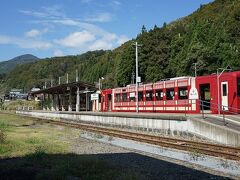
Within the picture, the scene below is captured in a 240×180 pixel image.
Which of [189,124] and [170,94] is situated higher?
[170,94]

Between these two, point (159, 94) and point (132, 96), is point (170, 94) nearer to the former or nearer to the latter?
point (159, 94)

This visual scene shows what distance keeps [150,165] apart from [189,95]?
16.9m

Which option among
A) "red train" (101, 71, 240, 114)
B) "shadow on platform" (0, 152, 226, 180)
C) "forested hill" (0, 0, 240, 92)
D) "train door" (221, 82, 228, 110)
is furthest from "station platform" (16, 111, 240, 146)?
"forested hill" (0, 0, 240, 92)

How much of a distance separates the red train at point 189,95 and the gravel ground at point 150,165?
769 cm

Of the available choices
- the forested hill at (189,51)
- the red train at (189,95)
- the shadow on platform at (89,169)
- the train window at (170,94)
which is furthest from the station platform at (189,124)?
the forested hill at (189,51)

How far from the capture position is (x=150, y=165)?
13.6 metres

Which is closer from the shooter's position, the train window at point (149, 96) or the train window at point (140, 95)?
the train window at point (149, 96)

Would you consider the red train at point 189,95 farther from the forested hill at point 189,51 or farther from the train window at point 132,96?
the forested hill at point 189,51

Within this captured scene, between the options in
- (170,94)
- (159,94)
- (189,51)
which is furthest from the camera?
(189,51)

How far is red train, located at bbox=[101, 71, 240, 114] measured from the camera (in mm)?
26250

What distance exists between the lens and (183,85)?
3061cm

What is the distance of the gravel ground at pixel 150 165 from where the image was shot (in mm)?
11547

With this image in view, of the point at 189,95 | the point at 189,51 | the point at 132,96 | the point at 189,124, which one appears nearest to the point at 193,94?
the point at 189,95

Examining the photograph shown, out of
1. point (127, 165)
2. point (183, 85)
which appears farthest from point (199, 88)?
point (127, 165)
